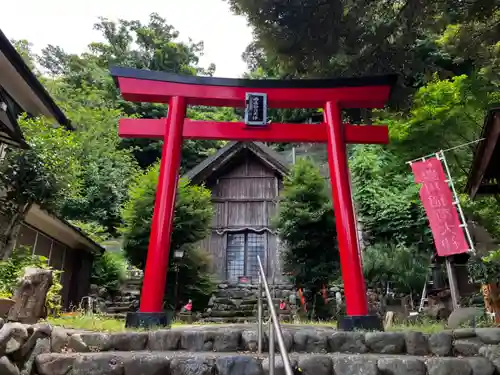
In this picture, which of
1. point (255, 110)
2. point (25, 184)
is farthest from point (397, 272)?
point (25, 184)

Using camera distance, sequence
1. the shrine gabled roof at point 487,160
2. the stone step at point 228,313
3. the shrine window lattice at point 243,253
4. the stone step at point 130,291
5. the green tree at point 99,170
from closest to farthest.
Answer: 1. the shrine gabled roof at point 487,160
2. the stone step at point 228,313
3. the stone step at point 130,291
4. the shrine window lattice at point 243,253
5. the green tree at point 99,170

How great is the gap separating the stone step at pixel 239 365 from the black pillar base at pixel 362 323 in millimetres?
1473

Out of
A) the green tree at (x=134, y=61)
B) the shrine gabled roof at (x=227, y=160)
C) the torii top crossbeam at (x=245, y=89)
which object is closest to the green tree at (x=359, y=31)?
the torii top crossbeam at (x=245, y=89)

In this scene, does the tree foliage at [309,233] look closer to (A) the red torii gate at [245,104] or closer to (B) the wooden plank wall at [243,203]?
(B) the wooden plank wall at [243,203]

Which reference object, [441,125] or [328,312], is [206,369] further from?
[441,125]

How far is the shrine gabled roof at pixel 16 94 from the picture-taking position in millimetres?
5934

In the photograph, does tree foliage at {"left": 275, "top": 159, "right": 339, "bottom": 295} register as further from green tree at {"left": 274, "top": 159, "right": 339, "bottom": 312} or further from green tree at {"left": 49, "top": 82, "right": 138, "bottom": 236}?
green tree at {"left": 49, "top": 82, "right": 138, "bottom": 236}

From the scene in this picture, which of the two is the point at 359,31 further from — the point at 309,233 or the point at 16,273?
the point at 16,273

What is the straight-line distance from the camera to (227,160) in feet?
53.1

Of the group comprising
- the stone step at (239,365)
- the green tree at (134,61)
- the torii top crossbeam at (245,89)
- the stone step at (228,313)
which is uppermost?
the green tree at (134,61)

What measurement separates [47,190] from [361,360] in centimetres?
700

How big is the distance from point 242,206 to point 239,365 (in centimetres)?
1235

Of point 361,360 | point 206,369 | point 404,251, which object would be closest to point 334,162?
point 361,360

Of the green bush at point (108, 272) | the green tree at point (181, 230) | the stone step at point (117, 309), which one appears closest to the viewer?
the green tree at point (181, 230)
